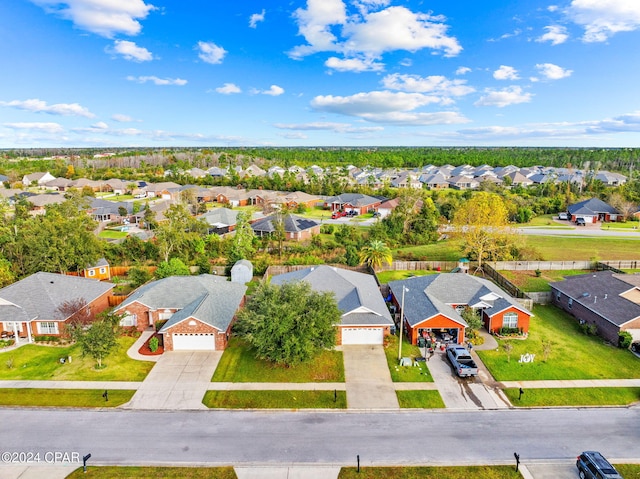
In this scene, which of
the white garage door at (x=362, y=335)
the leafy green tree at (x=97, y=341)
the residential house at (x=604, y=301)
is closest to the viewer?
the leafy green tree at (x=97, y=341)

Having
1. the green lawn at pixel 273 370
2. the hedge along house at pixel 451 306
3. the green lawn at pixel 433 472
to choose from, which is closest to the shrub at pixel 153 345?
the green lawn at pixel 273 370

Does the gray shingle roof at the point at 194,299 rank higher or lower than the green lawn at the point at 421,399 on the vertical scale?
higher

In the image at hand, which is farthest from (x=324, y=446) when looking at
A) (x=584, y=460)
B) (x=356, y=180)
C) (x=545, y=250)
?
(x=356, y=180)

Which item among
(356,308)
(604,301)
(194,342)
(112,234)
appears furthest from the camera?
(112,234)

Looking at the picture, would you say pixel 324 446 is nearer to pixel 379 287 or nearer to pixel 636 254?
pixel 379 287

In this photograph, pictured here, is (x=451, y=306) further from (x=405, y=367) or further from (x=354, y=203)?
(x=354, y=203)

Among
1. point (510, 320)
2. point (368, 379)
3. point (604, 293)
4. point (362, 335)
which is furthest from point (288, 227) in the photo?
point (604, 293)

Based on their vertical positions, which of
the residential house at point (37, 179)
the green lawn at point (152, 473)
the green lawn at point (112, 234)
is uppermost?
the residential house at point (37, 179)

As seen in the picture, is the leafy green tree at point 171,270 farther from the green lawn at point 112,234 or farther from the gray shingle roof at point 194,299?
the green lawn at point 112,234
